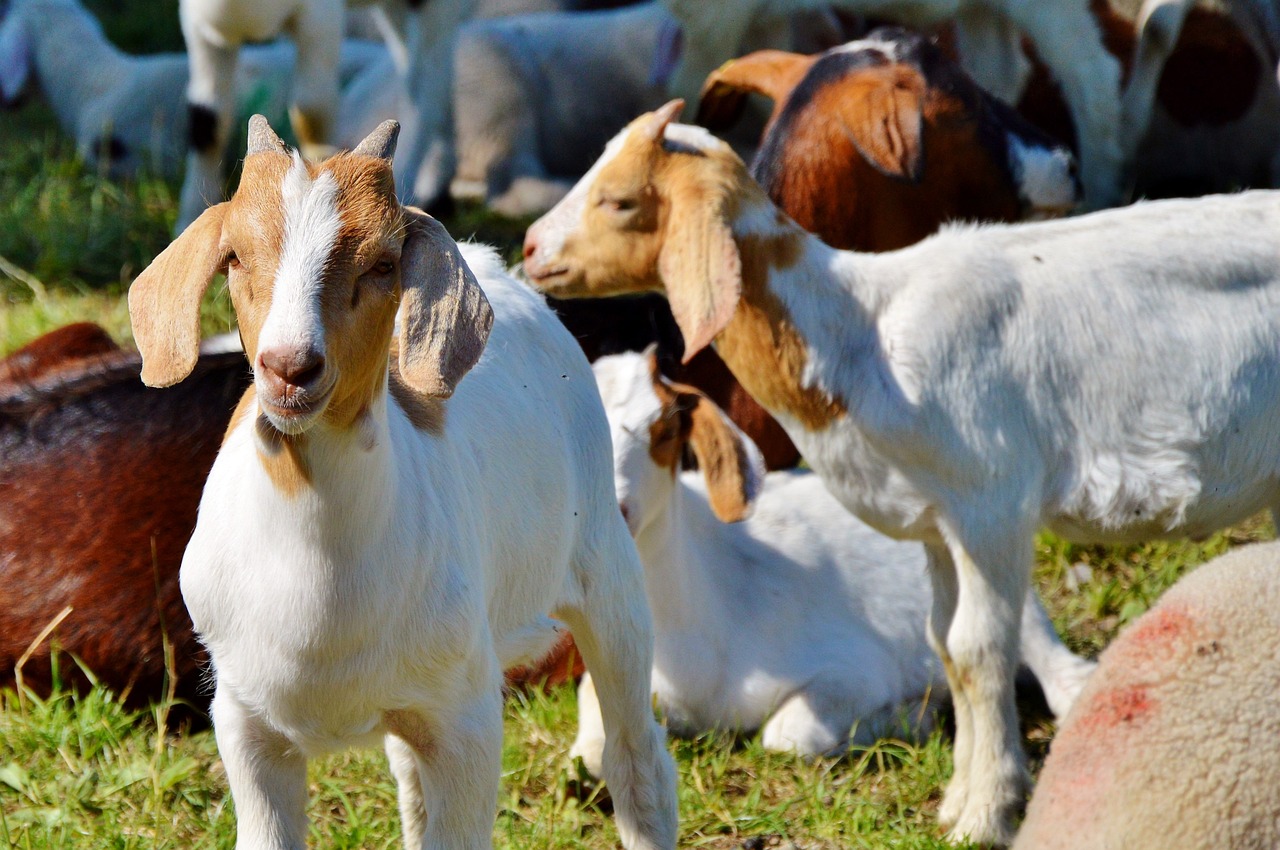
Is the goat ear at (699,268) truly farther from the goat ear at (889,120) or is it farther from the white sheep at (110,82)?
the white sheep at (110,82)

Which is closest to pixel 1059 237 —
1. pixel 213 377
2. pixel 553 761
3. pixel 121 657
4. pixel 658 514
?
pixel 658 514

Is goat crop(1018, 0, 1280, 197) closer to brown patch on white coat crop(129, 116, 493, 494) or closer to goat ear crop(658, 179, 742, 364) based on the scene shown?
goat ear crop(658, 179, 742, 364)

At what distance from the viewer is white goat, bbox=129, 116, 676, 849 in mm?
2328

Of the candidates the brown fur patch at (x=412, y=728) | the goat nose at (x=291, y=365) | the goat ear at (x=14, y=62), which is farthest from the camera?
the goat ear at (x=14, y=62)

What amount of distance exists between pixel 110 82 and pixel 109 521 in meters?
4.78

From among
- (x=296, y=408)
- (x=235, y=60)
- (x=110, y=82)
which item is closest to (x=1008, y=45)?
(x=235, y=60)

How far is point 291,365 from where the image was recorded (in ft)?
7.23

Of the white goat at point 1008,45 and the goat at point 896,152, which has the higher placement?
the goat at point 896,152

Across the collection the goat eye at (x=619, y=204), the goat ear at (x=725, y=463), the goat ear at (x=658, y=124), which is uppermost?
the goat ear at (x=658, y=124)

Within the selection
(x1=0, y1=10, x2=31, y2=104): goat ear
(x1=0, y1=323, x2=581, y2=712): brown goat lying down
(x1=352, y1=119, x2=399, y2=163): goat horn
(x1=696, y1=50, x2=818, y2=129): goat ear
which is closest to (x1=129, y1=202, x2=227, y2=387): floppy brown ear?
(x1=352, y1=119, x2=399, y2=163): goat horn

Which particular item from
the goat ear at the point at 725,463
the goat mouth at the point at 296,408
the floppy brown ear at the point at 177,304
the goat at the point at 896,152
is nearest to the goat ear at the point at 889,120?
the goat at the point at 896,152

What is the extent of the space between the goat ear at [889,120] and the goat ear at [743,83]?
0.33 metres

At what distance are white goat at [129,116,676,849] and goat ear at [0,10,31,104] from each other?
6.20m

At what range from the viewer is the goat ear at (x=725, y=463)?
4113 millimetres
